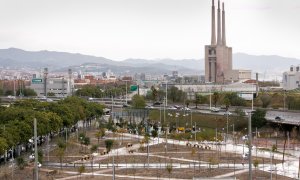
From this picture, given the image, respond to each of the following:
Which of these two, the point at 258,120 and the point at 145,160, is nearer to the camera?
the point at 145,160

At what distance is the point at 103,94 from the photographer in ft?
272

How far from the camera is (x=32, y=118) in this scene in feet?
100

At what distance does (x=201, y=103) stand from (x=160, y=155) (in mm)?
33547

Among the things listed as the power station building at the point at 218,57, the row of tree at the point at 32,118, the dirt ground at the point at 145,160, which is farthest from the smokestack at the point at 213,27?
the dirt ground at the point at 145,160

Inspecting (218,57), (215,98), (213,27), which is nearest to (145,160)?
(215,98)

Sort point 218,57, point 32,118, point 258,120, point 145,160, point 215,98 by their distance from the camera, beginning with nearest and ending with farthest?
point 145,160 < point 32,118 < point 258,120 < point 215,98 < point 218,57

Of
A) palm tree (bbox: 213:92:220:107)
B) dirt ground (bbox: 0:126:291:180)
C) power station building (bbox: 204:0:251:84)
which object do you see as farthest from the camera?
power station building (bbox: 204:0:251:84)

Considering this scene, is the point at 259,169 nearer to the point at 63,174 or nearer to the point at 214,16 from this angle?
the point at 63,174

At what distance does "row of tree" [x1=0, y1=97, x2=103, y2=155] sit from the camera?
26.6 meters

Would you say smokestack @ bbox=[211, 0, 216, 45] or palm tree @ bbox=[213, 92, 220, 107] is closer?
palm tree @ bbox=[213, 92, 220, 107]

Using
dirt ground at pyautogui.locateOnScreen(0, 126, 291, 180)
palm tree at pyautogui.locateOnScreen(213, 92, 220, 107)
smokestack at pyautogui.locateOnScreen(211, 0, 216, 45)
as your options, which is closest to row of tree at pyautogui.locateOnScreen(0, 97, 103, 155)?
dirt ground at pyautogui.locateOnScreen(0, 126, 291, 180)

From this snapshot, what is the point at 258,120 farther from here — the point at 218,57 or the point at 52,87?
the point at 218,57

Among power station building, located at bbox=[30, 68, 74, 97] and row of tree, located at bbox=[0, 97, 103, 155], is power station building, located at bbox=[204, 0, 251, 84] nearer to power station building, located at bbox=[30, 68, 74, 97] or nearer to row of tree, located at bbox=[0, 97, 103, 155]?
power station building, located at bbox=[30, 68, 74, 97]

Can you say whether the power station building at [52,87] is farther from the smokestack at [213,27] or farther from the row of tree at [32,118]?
the row of tree at [32,118]
